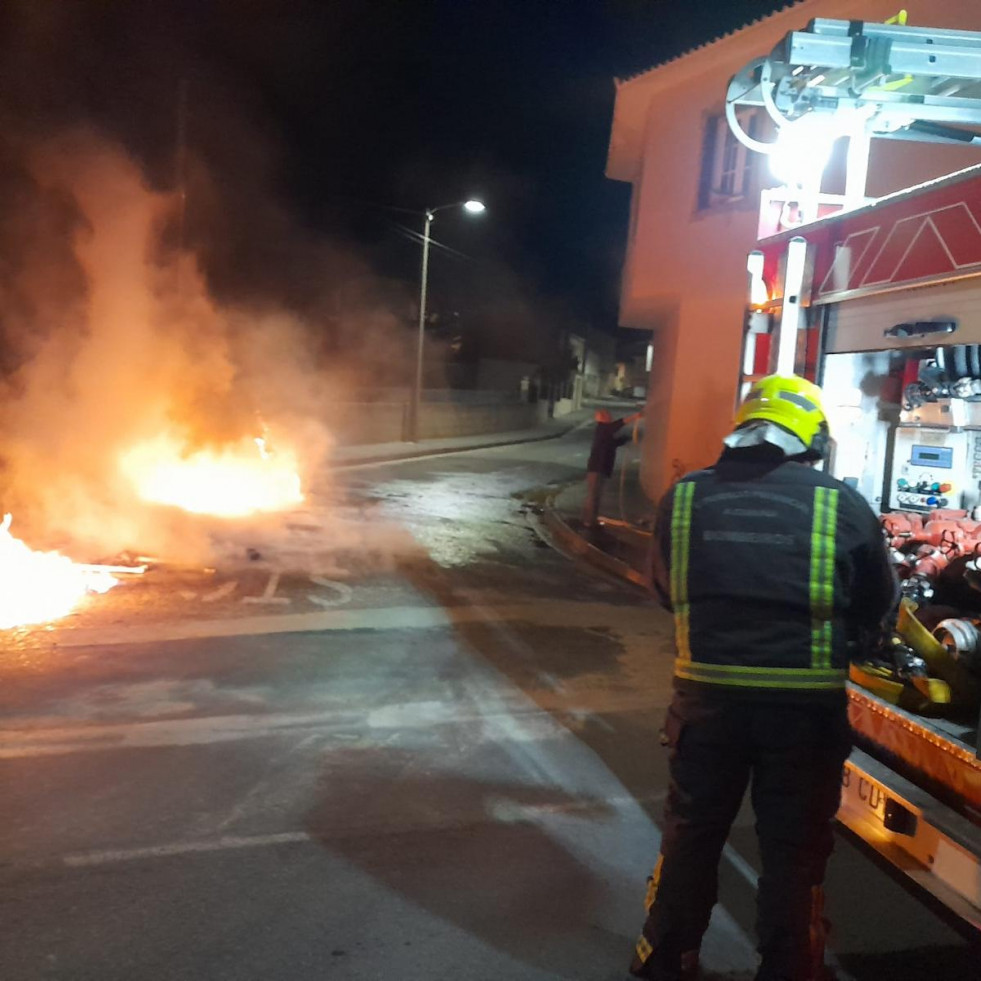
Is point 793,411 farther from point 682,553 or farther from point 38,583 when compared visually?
point 38,583

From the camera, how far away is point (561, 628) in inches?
290

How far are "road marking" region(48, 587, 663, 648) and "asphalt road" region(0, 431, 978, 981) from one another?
3 centimetres

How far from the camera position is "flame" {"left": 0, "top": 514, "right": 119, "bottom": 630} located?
700cm

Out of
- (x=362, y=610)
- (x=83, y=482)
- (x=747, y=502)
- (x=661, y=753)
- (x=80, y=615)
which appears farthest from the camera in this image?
(x=83, y=482)

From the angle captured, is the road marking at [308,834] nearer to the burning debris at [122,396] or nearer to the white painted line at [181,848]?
the white painted line at [181,848]

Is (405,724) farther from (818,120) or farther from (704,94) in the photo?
(704,94)

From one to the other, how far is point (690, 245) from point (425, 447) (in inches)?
520

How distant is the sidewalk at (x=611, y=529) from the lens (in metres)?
10.1

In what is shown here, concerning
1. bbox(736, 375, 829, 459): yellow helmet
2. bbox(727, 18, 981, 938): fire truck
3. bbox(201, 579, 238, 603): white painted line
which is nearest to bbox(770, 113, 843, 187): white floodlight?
bbox(727, 18, 981, 938): fire truck

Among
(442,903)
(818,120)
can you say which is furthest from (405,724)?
(818,120)

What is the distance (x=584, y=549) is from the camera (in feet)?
36.5

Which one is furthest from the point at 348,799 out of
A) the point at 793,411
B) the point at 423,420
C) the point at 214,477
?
the point at 423,420

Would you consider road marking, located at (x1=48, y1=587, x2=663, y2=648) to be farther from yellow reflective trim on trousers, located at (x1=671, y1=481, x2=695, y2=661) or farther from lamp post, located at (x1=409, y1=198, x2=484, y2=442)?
lamp post, located at (x1=409, y1=198, x2=484, y2=442)

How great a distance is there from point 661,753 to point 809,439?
2660 millimetres
